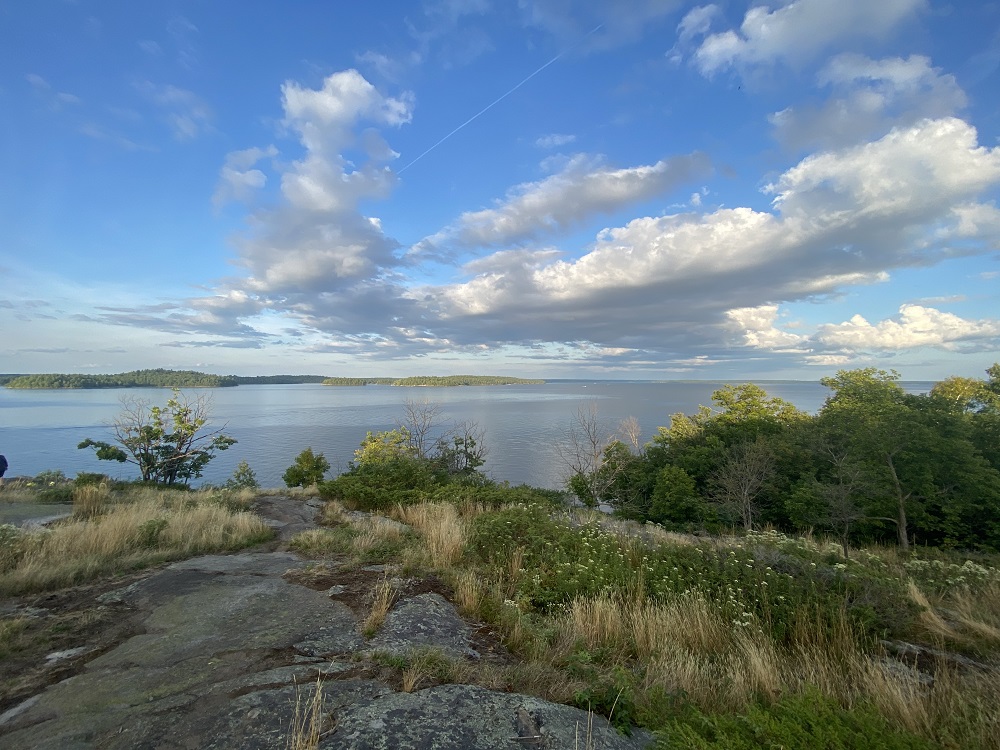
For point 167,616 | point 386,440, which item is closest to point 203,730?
point 167,616

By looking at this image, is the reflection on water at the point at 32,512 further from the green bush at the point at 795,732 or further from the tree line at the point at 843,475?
the tree line at the point at 843,475

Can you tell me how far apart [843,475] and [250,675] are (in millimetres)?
25639

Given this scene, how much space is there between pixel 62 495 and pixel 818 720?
60.9 feet

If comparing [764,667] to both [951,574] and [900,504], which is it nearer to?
[951,574]

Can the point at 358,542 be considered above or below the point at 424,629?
below

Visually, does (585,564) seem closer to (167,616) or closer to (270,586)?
(270,586)

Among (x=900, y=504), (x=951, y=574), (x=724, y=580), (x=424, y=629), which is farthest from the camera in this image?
(x=900, y=504)

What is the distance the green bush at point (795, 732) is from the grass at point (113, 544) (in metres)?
7.16

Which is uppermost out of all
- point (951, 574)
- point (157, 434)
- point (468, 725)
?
point (468, 725)

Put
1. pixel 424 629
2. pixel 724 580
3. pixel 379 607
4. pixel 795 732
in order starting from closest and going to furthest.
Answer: pixel 795 732
pixel 424 629
pixel 379 607
pixel 724 580

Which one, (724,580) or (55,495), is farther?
(55,495)

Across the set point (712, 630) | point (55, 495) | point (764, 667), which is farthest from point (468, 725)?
point (55, 495)

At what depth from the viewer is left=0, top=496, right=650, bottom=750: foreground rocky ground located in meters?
2.67

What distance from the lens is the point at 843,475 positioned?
70.1 ft
